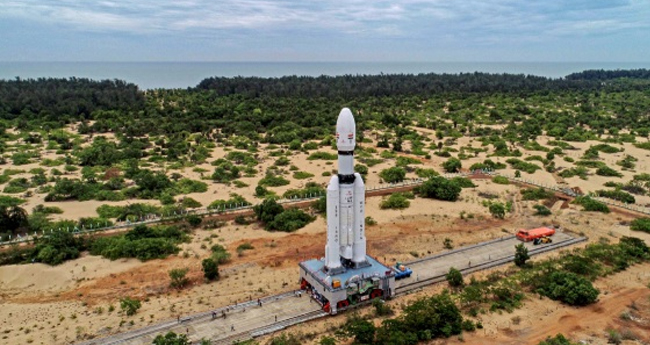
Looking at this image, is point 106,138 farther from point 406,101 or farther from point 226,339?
point 406,101

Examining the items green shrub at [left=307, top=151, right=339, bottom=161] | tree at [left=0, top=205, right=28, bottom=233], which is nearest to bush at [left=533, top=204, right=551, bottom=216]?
green shrub at [left=307, top=151, right=339, bottom=161]

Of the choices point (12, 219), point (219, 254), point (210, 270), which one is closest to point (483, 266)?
point (210, 270)

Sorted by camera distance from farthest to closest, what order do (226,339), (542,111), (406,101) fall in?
1. (406,101)
2. (542,111)
3. (226,339)

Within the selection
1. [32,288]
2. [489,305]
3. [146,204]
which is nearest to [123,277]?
[32,288]

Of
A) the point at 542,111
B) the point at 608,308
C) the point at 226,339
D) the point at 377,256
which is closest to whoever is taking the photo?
the point at 226,339

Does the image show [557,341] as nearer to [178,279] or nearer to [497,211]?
[497,211]

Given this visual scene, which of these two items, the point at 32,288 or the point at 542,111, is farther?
the point at 542,111

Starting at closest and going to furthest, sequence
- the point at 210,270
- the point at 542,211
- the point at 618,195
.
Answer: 1. the point at 210,270
2. the point at 542,211
3. the point at 618,195
